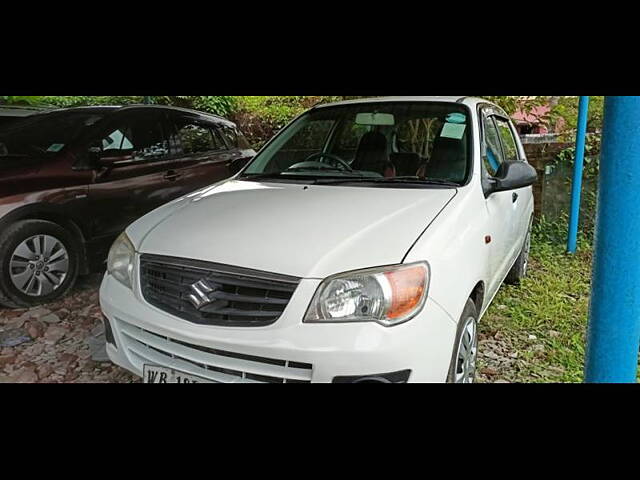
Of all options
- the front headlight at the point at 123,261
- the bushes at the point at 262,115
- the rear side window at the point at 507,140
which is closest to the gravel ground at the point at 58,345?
the front headlight at the point at 123,261

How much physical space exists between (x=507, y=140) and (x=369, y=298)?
9.16 ft

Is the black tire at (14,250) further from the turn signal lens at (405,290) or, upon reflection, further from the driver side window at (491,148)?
the driver side window at (491,148)

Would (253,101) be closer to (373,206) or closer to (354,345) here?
(373,206)

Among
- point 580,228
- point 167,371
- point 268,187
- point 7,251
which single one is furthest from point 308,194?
point 580,228

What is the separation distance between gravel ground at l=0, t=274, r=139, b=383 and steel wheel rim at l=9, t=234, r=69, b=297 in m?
0.17

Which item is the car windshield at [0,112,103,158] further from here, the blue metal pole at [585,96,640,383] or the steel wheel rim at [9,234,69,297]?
the blue metal pole at [585,96,640,383]

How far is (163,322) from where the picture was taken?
83.5 inches

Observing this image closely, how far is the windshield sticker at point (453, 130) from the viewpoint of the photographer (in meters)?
3.07

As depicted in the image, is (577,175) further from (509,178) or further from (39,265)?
(39,265)

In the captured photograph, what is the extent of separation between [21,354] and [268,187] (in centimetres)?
210

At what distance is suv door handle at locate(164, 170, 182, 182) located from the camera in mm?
5148

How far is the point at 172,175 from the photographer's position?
5.20 meters

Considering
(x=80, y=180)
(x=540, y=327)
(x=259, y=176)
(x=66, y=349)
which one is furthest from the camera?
(x=80, y=180)

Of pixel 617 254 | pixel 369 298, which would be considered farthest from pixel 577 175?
pixel 369 298
